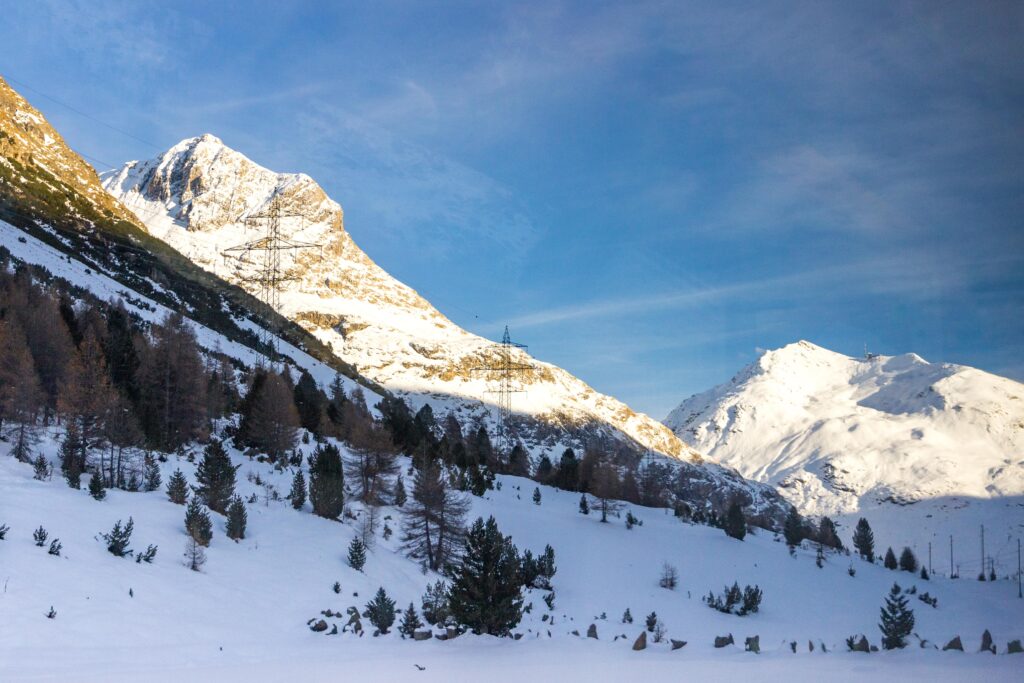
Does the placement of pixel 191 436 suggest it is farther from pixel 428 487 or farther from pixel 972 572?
pixel 972 572

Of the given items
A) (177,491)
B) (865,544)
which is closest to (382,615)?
(177,491)

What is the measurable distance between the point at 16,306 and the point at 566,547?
40657 millimetres

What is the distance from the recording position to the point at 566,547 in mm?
50844

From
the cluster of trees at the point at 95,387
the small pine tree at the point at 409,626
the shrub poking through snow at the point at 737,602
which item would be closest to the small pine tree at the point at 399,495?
the cluster of trees at the point at 95,387

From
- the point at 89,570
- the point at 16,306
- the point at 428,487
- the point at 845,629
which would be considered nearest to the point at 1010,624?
the point at 845,629

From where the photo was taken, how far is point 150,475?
31656 millimetres

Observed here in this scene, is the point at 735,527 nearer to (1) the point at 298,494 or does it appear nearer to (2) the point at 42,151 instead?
(1) the point at 298,494

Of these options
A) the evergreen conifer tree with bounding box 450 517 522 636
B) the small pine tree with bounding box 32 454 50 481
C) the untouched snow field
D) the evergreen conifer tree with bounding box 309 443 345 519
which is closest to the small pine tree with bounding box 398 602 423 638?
the untouched snow field

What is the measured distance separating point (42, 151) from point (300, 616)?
14037 cm

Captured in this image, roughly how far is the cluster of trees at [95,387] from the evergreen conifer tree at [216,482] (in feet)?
6.98

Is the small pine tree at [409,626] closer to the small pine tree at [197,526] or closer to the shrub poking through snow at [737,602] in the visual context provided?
the small pine tree at [197,526]

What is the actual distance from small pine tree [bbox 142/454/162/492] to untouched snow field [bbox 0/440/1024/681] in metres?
0.86

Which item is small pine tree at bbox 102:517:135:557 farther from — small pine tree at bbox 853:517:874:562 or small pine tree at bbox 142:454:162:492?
small pine tree at bbox 853:517:874:562

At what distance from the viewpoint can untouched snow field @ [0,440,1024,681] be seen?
1343cm
